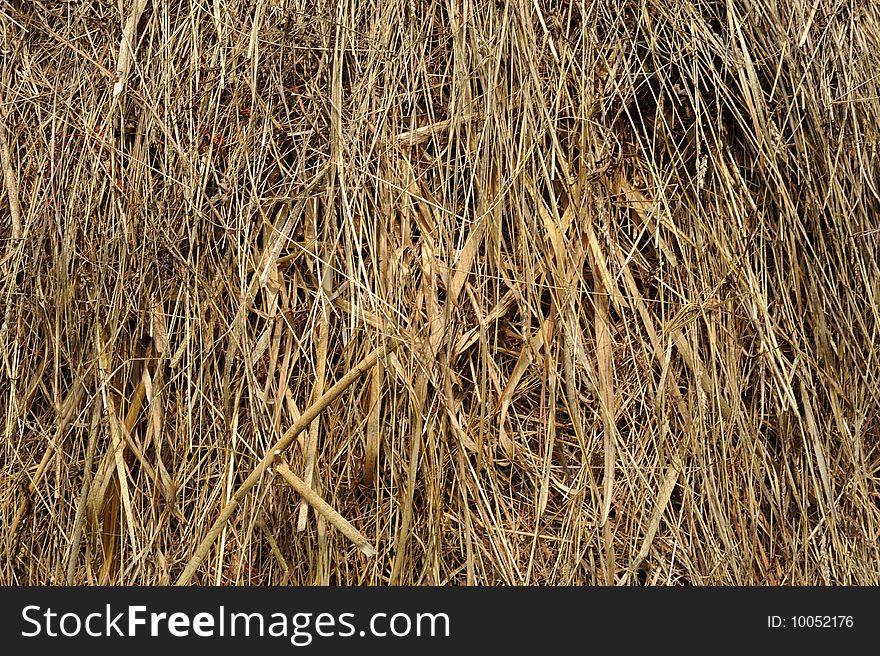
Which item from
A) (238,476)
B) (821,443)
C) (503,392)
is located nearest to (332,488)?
(238,476)

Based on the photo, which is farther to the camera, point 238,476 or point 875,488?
point 875,488

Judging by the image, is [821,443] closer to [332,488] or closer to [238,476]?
[332,488]

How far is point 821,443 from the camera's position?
1.19 meters

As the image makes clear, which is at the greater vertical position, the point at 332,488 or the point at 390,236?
the point at 390,236

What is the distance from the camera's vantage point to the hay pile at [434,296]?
112cm

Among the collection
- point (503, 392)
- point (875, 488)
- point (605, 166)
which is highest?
point (605, 166)

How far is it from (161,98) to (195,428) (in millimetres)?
486

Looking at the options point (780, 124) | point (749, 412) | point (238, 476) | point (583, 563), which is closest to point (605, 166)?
point (780, 124)

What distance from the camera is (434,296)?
44.1 inches

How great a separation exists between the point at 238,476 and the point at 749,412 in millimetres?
764

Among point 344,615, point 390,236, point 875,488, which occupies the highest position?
point 390,236

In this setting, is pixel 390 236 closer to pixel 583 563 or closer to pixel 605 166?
pixel 605 166

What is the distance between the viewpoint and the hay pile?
1.12 metres

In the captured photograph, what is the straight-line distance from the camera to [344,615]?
1102 millimetres
